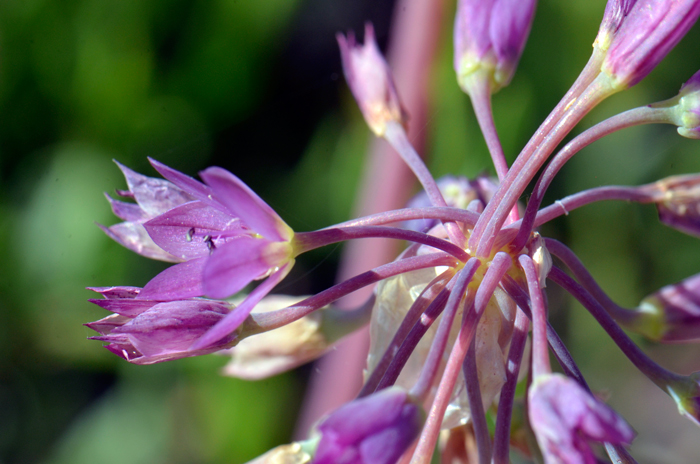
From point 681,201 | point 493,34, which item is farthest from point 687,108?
point 493,34

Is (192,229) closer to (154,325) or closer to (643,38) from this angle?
(154,325)

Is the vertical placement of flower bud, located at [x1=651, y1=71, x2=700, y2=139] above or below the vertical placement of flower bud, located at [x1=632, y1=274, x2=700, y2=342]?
above

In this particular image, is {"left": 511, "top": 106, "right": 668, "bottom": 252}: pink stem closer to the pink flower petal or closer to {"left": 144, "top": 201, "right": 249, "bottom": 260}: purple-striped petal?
{"left": 144, "top": 201, "right": 249, "bottom": 260}: purple-striped petal

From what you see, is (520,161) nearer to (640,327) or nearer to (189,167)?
(640,327)

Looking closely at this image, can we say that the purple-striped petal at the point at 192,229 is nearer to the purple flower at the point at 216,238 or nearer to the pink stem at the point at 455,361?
the purple flower at the point at 216,238

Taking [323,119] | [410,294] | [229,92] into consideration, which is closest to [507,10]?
[410,294]

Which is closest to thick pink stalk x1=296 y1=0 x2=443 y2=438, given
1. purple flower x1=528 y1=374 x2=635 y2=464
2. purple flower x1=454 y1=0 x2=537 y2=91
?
purple flower x1=454 y1=0 x2=537 y2=91
